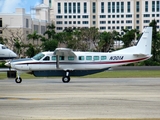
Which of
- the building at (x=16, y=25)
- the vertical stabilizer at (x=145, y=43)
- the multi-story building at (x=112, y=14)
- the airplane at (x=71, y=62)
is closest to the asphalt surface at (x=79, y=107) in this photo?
the airplane at (x=71, y=62)

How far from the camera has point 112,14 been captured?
174875mm

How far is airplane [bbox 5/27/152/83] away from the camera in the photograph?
1352 inches

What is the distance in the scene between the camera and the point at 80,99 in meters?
19.5

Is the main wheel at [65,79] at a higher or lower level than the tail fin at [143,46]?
lower

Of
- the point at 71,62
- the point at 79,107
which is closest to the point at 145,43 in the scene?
the point at 71,62

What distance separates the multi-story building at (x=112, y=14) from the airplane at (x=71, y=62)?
137 m

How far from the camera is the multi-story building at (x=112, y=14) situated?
568ft

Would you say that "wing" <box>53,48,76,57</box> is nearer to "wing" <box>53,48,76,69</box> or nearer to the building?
"wing" <box>53,48,76,69</box>

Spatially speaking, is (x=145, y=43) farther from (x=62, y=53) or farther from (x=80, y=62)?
(x=62, y=53)

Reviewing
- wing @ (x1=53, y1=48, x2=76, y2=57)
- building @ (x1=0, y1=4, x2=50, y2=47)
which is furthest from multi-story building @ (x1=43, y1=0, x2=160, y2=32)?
wing @ (x1=53, y1=48, x2=76, y2=57)

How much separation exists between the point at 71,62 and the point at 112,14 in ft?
464

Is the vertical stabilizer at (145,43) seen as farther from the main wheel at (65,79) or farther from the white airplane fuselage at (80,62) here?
the main wheel at (65,79)

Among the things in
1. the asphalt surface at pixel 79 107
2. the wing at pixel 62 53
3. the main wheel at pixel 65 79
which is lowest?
the main wheel at pixel 65 79

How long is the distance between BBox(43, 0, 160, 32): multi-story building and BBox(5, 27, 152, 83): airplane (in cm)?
13683
